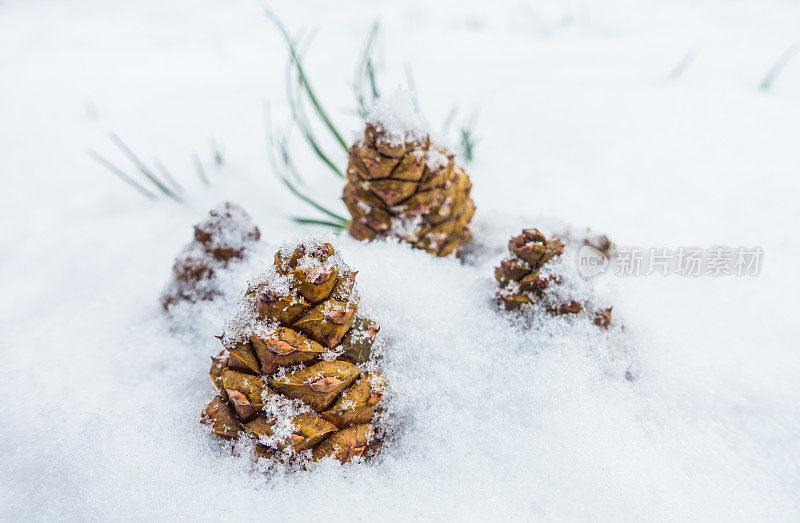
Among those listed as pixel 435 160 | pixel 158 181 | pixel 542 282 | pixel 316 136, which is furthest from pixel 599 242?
pixel 158 181

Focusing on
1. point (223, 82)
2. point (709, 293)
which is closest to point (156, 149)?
point (223, 82)

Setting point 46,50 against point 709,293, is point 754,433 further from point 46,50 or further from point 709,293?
point 46,50

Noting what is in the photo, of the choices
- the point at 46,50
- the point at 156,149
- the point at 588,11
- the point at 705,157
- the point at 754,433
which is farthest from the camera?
the point at 588,11

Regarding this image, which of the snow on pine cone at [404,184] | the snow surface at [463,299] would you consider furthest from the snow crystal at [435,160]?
the snow surface at [463,299]

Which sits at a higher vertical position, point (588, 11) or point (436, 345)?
point (588, 11)

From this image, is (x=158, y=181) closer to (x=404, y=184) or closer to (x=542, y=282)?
(x=404, y=184)

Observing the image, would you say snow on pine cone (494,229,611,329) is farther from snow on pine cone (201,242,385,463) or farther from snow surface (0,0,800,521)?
snow on pine cone (201,242,385,463)

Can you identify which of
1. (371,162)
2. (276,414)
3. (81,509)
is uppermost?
(371,162)

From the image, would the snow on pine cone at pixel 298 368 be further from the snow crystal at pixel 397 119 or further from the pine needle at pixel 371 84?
the pine needle at pixel 371 84
